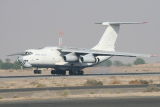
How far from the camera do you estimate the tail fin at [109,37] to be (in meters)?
81.9

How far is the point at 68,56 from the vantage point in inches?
2928

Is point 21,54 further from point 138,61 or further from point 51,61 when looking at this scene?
point 138,61

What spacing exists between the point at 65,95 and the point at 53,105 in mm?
7263

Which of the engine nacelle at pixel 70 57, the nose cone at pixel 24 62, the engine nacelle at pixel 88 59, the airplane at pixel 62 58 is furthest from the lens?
the engine nacelle at pixel 70 57

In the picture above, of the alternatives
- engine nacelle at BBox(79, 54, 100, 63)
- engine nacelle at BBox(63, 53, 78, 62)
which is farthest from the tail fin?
engine nacelle at BBox(63, 53, 78, 62)

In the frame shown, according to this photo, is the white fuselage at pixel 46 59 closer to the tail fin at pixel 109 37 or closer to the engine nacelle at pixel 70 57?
the engine nacelle at pixel 70 57

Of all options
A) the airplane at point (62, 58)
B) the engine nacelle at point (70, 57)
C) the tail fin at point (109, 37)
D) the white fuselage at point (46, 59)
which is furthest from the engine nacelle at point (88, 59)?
the tail fin at point (109, 37)

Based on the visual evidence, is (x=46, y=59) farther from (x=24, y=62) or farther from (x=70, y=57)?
(x=70, y=57)

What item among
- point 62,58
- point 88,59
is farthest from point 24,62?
point 88,59

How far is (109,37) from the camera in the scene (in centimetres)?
Answer: 8319

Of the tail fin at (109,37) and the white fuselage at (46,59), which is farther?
the tail fin at (109,37)

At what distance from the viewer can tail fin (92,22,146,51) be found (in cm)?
8188

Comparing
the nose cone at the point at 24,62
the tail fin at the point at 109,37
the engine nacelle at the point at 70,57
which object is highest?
the tail fin at the point at 109,37

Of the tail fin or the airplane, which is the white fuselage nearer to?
the airplane
